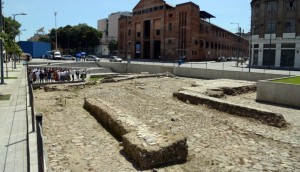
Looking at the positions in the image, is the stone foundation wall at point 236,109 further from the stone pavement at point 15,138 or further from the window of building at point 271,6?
the window of building at point 271,6

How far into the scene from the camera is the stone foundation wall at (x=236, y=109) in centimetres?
1439

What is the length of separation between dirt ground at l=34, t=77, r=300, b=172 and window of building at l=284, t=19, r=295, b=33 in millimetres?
33791

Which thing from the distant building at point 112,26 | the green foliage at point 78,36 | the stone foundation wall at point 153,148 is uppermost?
the distant building at point 112,26

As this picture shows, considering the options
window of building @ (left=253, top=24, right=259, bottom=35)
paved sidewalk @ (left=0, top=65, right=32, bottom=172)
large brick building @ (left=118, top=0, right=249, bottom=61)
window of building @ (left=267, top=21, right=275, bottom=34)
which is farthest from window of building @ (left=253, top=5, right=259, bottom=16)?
paved sidewalk @ (left=0, top=65, right=32, bottom=172)

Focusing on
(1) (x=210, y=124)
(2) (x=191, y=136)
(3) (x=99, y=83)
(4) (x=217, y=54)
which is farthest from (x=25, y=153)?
(4) (x=217, y=54)

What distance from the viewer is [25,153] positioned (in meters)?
9.50

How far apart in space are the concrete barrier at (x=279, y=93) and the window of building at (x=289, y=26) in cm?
3193

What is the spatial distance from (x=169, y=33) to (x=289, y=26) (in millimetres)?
27065

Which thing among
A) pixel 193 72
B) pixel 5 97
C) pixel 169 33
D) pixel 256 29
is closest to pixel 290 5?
pixel 256 29

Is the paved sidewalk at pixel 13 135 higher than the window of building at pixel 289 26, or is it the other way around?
the window of building at pixel 289 26

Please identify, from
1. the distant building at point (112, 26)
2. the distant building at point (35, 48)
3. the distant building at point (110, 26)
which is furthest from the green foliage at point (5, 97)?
the distant building at point (112, 26)

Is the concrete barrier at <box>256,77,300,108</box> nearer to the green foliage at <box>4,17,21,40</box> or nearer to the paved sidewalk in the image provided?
the paved sidewalk

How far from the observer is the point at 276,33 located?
50.1 m

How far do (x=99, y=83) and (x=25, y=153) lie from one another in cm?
2273
